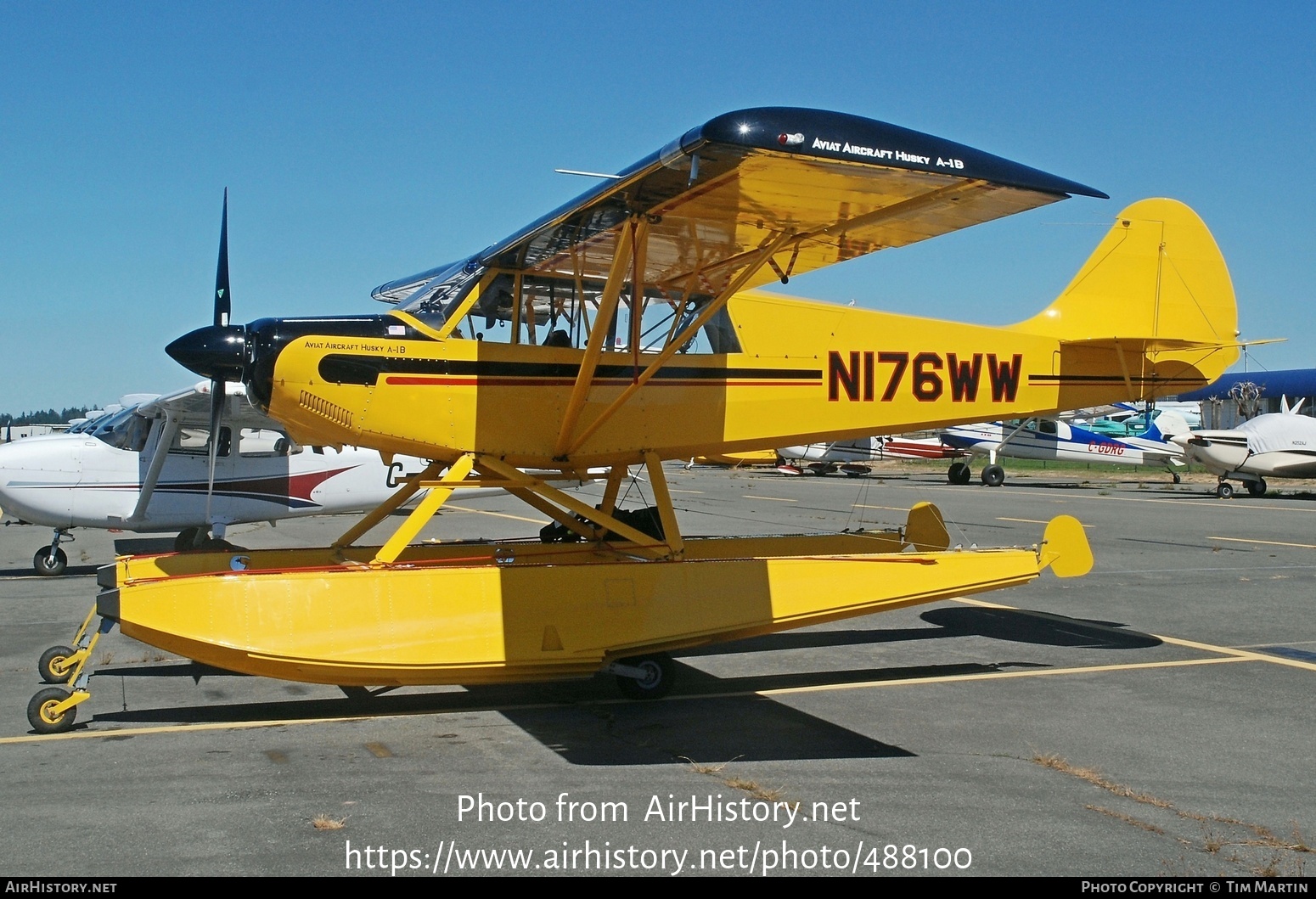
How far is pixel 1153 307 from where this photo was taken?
9922mm

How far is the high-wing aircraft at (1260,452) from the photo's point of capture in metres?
29.8

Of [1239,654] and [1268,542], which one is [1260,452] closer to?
[1268,542]

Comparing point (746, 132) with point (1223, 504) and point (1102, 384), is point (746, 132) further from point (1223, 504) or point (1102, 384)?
point (1223, 504)

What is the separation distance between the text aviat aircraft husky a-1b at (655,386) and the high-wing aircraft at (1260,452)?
74.1ft

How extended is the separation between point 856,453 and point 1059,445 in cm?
771

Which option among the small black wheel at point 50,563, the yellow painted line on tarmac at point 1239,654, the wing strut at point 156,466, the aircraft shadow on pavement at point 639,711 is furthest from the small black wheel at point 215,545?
the yellow painted line on tarmac at point 1239,654

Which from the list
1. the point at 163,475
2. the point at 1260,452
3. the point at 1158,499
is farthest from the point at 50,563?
the point at 1260,452

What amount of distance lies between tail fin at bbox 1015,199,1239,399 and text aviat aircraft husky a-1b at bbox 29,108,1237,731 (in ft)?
0.08

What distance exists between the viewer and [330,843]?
14.4ft

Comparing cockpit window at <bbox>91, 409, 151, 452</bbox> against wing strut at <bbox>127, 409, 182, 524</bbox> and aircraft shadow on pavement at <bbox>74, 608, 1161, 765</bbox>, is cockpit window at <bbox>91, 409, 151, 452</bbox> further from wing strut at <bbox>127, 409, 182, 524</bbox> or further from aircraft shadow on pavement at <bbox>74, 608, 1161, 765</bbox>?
aircraft shadow on pavement at <bbox>74, 608, 1161, 765</bbox>

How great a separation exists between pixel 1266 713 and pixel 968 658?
2.31 m

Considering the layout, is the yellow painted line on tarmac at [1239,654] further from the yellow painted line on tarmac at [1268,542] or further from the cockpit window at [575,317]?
the yellow painted line on tarmac at [1268,542]

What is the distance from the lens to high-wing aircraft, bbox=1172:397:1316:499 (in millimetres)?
29781

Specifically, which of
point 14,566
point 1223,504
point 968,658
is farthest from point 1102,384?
point 1223,504
